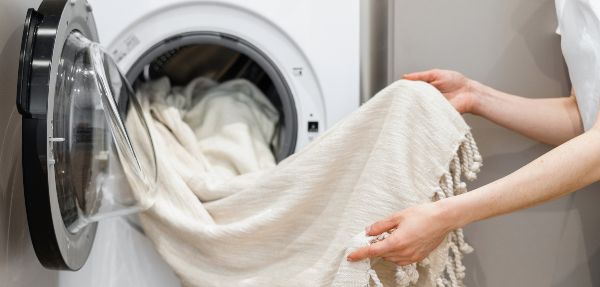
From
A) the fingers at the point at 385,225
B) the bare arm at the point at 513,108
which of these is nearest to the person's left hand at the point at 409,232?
the fingers at the point at 385,225

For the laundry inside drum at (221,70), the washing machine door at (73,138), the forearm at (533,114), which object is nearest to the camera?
the washing machine door at (73,138)

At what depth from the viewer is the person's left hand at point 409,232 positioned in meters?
1.01

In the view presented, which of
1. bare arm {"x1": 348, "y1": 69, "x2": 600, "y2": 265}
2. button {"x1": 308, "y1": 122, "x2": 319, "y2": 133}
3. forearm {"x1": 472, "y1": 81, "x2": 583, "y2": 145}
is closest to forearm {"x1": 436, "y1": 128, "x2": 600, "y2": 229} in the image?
bare arm {"x1": 348, "y1": 69, "x2": 600, "y2": 265}

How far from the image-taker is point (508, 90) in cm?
131

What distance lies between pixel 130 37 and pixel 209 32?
0.16 meters

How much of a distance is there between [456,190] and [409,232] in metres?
0.16

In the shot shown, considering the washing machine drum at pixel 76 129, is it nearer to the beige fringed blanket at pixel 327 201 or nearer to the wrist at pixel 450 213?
the beige fringed blanket at pixel 327 201

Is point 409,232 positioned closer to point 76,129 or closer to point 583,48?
point 583,48

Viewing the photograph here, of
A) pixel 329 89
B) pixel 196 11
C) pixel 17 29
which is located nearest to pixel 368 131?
pixel 329 89

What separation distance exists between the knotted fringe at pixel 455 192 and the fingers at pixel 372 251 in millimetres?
64

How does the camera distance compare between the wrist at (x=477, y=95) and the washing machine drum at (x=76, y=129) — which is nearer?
the washing machine drum at (x=76, y=129)

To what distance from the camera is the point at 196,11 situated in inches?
52.5

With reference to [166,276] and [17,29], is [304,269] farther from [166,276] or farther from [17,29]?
[17,29]

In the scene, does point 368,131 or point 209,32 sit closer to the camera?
point 368,131
